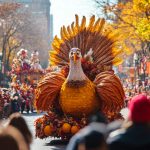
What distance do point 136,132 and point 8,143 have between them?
144 cm

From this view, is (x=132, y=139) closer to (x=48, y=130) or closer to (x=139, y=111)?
(x=139, y=111)

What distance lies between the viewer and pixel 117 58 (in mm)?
21031

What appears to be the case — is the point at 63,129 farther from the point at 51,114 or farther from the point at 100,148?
the point at 100,148

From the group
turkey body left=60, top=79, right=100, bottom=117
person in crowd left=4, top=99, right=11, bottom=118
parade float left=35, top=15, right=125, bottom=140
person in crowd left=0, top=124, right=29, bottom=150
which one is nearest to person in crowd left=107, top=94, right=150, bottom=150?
person in crowd left=0, top=124, right=29, bottom=150

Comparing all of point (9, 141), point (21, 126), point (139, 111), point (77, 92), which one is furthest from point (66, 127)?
point (9, 141)

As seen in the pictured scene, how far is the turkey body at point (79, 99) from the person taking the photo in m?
19.1

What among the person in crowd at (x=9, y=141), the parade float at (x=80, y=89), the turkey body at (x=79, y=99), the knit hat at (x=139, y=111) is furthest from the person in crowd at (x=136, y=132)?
the turkey body at (x=79, y=99)

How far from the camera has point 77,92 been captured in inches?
750

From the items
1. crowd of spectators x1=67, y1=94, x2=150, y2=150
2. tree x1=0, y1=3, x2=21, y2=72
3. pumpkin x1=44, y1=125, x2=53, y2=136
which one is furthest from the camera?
tree x1=0, y1=3, x2=21, y2=72

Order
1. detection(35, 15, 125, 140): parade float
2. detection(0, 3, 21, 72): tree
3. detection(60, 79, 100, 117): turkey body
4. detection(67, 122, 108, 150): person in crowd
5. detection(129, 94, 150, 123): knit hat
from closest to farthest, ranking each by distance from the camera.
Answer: detection(67, 122, 108, 150): person in crowd → detection(129, 94, 150, 123): knit hat → detection(60, 79, 100, 117): turkey body → detection(35, 15, 125, 140): parade float → detection(0, 3, 21, 72): tree

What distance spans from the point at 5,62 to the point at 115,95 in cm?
5963

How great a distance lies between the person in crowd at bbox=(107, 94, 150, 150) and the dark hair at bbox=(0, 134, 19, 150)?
4.00 ft

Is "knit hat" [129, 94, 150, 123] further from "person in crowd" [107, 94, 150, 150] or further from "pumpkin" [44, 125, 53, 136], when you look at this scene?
"pumpkin" [44, 125, 53, 136]

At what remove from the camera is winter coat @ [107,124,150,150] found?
661 cm
